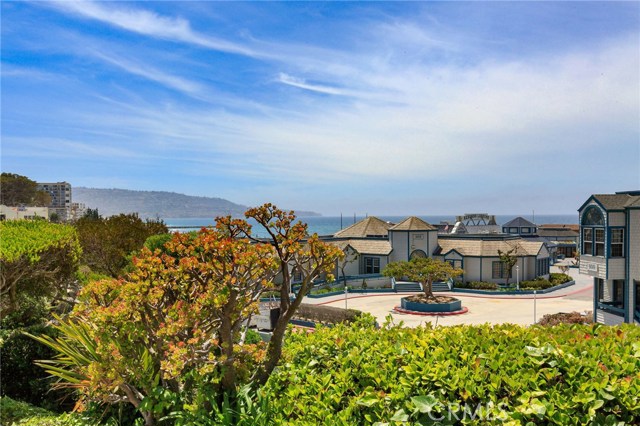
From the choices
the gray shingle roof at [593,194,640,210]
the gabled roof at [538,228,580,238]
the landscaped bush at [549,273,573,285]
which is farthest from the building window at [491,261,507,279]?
the gabled roof at [538,228,580,238]

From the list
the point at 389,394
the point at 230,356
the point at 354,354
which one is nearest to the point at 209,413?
the point at 230,356

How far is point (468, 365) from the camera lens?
4.91 metres

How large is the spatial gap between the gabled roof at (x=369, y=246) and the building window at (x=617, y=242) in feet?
83.7

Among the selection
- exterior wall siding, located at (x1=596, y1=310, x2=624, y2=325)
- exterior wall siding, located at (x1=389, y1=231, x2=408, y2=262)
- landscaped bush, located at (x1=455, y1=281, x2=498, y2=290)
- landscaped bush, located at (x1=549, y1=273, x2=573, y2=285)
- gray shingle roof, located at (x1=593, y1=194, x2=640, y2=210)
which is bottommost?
landscaped bush, located at (x1=455, y1=281, x2=498, y2=290)

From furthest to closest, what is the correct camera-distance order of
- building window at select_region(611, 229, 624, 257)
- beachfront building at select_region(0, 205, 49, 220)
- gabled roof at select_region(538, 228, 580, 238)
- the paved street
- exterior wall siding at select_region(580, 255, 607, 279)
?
gabled roof at select_region(538, 228, 580, 238)
beachfront building at select_region(0, 205, 49, 220)
the paved street
exterior wall siding at select_region(580, 255, 607, 279)
building window at select_region(611, 229, 624, 257)

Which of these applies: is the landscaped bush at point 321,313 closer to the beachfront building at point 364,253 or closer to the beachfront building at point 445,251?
the beachfront building at point 445,251

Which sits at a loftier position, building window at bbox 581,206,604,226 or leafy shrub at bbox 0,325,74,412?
building window at bbox 581,206,604,226

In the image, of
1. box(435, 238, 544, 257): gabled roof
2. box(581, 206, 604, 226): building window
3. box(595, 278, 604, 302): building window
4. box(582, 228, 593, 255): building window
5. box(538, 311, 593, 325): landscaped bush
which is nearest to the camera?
box(581, 206, 604, 226): building window

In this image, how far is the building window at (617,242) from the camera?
2094cm

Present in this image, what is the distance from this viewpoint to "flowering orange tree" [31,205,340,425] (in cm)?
633

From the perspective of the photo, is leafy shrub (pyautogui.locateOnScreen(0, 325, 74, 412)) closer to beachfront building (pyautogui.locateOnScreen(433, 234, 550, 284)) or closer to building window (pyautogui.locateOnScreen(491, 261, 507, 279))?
beachfront building (pyautogui.locateOnScreen(433, 234, 550, 284))

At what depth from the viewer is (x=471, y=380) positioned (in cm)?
471

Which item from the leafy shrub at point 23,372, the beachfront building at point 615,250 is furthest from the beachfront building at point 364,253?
the leafy shrub at point 23,372

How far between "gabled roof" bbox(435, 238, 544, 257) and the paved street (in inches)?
191
